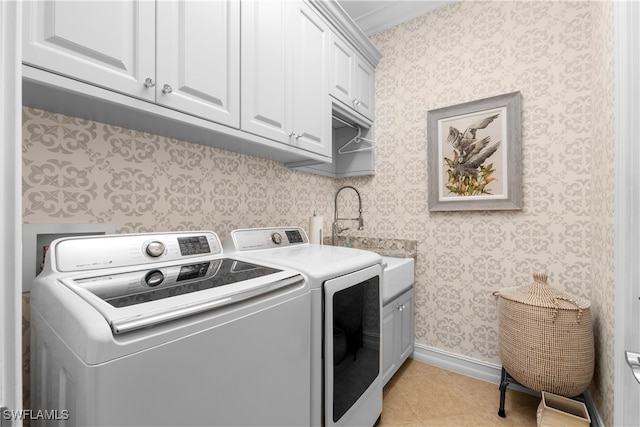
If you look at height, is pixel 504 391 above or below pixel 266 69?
below

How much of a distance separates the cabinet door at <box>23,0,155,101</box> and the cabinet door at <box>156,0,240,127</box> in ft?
0.16

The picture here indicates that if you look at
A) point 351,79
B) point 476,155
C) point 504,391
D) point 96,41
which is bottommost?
point 504,391

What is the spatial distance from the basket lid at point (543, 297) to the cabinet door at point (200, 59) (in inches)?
70.7

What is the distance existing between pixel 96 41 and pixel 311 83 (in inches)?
42.0

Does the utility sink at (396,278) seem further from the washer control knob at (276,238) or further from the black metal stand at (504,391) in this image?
the black metal stand at (504,391)

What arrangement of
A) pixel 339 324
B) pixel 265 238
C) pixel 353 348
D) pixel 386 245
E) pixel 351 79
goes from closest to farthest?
pixel 339 324 → pixel 353 348 → pixel 265 238 → pixel 351 79 → pixel 386 245

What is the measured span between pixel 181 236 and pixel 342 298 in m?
0.76

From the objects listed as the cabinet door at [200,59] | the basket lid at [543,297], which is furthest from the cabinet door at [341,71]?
the basket lid at [543,297]

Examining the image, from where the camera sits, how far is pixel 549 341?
1429 millimetres

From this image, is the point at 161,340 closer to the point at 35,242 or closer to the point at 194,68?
the point at 35,242

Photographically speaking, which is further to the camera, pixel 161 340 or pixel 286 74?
pixel 286 74

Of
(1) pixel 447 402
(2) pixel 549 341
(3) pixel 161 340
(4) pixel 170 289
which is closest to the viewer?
(3) pixel 161 340

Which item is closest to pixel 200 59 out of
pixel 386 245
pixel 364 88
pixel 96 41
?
pixel 96 41

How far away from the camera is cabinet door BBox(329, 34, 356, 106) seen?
1856 mm
